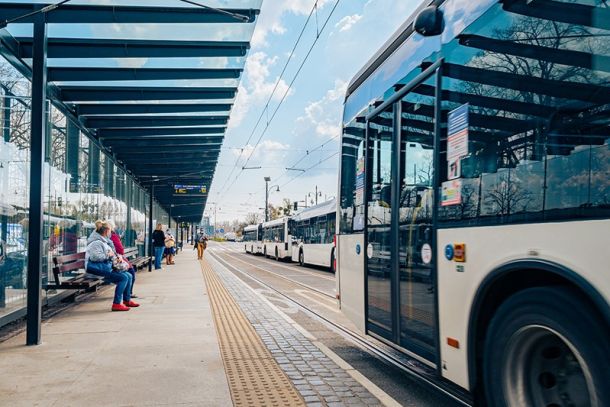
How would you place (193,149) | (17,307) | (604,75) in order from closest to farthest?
1. (604,75)
2. (17,307)
3. (193,149)

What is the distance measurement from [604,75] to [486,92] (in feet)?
3.17

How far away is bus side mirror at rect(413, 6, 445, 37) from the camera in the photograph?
4.35 m

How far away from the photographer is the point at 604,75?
272 cm

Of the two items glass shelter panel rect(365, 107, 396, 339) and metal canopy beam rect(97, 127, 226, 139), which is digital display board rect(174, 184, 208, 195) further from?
glass shelter panel rect(365, 107, 396, 339)

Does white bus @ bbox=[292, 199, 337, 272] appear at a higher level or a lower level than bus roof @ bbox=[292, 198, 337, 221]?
lower

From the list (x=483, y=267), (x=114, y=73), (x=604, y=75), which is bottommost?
(x=483, y=267)

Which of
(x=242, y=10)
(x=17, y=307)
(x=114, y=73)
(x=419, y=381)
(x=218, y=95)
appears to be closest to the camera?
(x=419, y=381)

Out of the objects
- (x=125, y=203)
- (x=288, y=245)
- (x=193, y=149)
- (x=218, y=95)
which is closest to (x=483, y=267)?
(x=218, y=95)

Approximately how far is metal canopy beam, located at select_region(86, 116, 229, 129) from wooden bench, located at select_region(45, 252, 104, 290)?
159 inches

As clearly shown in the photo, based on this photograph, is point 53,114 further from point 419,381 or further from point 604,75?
point 604,75

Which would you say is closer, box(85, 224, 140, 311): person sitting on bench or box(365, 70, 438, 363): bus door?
box(365, 70, 438, 363): bus door

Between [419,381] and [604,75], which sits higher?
[604,75]

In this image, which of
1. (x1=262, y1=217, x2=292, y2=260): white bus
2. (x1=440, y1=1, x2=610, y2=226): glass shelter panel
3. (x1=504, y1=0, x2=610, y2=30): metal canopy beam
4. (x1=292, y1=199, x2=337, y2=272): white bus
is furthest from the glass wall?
(x1=262, y1=217, x2=292, y2=260): white bus

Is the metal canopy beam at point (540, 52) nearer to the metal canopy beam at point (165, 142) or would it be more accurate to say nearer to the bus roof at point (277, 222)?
the metal canopy beam at point (165, 142)
